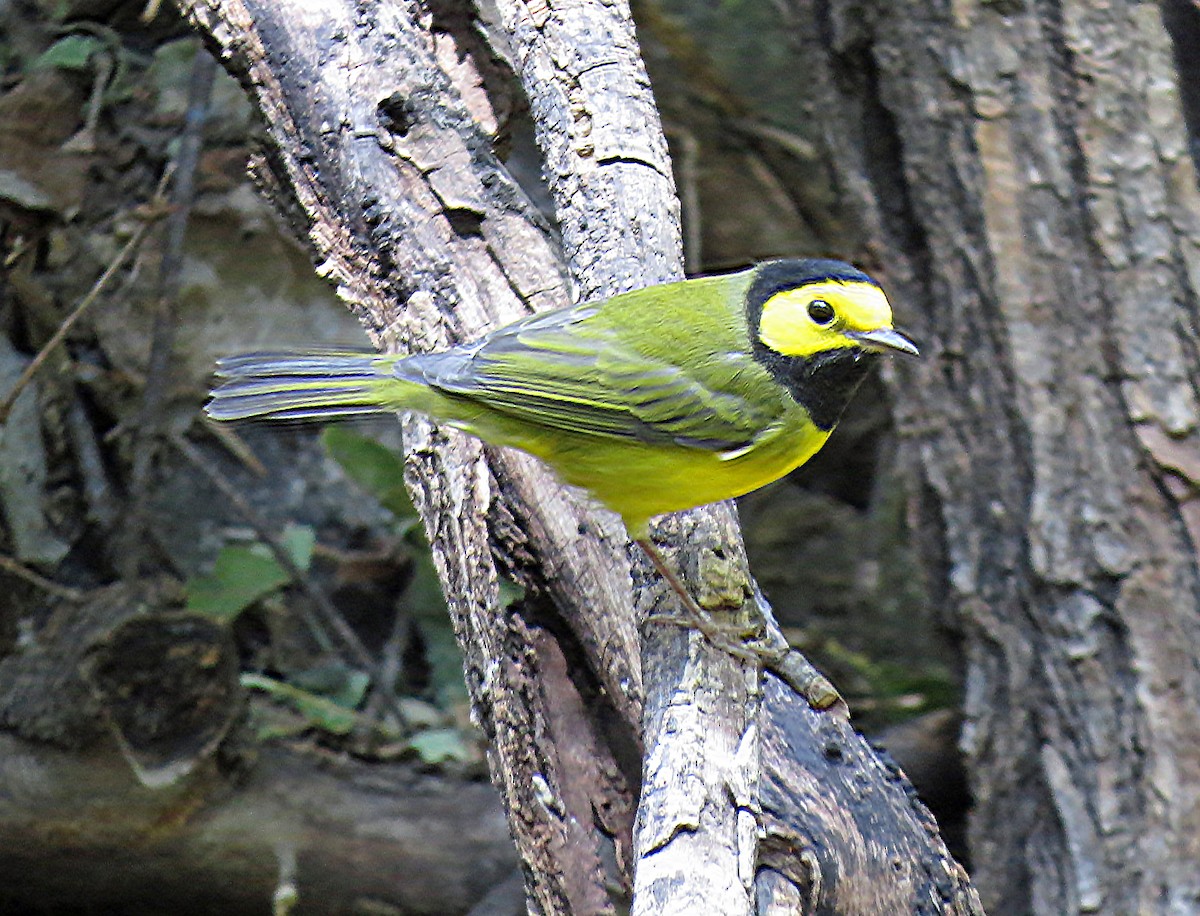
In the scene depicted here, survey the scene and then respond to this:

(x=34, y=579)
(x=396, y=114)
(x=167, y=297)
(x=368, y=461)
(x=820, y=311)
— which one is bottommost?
(x=368, y=461)

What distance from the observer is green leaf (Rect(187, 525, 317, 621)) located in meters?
4.31

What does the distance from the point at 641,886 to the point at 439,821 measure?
90.1 inches

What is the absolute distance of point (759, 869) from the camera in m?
1.96

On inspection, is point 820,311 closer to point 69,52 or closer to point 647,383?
point 647,383

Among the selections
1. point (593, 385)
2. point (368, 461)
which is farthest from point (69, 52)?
point (593, 385)

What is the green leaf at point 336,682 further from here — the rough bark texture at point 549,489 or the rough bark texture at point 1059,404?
the rough bark texture at point 549,489

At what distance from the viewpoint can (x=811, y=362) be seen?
2734mm

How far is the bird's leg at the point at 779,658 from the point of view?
7.33ft

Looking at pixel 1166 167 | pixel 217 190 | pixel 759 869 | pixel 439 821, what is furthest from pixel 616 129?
pixel 217 190

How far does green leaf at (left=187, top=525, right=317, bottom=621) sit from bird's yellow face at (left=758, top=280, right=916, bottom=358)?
7.53 ft

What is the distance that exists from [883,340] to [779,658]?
71 cm

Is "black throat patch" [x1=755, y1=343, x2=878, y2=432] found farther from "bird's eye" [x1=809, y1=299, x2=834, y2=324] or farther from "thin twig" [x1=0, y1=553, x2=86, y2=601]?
"thin twig" [x1=0, y1=553, x2=86, y2=601]

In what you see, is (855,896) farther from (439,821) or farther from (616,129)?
(439,821)

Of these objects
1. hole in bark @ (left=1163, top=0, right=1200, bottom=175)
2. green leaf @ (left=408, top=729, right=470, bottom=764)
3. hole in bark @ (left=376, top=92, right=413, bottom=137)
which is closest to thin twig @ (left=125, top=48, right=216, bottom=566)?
green leaf @ (left=408, top=729, right=470, bottom=764)
